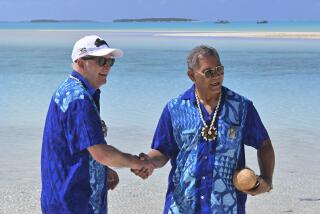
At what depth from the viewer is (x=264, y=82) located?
18.4 metres

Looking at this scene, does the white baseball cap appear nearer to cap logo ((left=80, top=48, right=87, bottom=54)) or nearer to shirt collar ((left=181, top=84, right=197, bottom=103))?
cap logo ((left=80, top=48, right=87, bottom=54))

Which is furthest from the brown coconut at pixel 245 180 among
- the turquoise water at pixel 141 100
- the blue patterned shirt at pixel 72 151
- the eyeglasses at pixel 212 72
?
the turquoise water at pixel 141 100

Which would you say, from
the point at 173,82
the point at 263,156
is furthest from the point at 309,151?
the point at 173,82

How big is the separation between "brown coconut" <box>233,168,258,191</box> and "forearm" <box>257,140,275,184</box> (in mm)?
180

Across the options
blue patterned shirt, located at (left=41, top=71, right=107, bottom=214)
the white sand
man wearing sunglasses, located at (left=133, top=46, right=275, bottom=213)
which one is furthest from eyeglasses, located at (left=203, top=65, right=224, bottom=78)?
the white sand

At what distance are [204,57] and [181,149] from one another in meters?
0.50

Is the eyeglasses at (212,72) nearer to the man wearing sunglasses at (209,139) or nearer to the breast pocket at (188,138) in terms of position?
the man wearing sunglasses at (209,139)

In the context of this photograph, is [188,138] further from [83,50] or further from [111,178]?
[83,50]

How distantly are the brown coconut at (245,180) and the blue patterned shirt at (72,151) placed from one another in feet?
2.27

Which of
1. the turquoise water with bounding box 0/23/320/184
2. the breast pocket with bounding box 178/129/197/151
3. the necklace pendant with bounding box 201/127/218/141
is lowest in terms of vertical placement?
the turquoise water with bounding box 0/23/320/184

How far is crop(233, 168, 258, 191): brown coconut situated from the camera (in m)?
3.49

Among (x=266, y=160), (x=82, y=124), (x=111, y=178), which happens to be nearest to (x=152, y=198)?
(x=111, y=178)

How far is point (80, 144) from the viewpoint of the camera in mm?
3381

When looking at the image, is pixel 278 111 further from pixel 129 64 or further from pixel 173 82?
pixel 129 64
